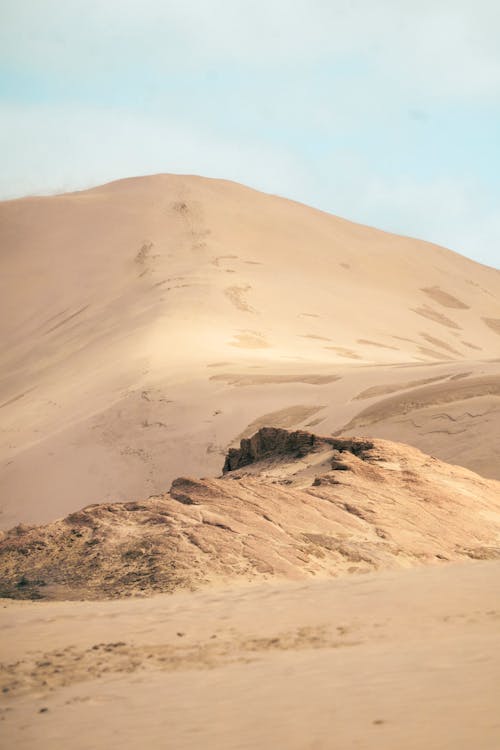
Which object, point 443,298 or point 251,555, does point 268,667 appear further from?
point 443,298

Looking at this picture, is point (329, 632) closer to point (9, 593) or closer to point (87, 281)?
point (9, 593)

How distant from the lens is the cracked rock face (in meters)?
9.27

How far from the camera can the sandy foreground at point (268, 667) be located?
4.91 meters

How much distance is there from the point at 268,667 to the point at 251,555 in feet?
10.5

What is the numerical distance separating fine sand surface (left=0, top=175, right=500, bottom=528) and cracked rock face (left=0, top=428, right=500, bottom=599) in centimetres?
750

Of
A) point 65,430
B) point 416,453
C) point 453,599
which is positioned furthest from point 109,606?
point 65,430

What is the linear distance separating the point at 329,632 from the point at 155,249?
52.2 metres

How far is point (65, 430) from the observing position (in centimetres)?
3011

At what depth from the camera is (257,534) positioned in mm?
9844

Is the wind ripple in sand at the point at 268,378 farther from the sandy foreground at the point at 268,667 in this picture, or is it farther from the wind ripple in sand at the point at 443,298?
the wind ripple in sand at the point at 443,298

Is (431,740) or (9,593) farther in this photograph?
(9,593)

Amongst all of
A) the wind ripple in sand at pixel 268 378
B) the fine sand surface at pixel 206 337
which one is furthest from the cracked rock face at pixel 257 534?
the wind ripple in sand at pixel 268 378

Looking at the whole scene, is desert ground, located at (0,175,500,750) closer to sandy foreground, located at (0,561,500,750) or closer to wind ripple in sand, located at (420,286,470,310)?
sandy foreground, located at (0,561,500,750)

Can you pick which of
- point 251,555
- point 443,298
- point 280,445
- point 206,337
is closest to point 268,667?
point 251,555
